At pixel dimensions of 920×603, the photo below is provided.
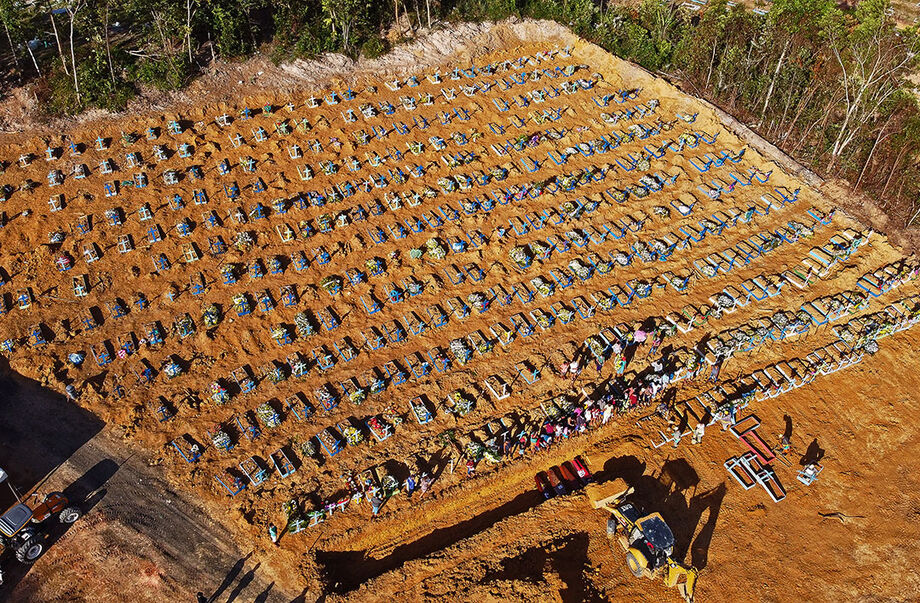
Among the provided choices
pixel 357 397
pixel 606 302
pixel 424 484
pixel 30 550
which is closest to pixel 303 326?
pixel 357 397

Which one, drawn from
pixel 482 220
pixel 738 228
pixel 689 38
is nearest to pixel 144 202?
pixel 482 220

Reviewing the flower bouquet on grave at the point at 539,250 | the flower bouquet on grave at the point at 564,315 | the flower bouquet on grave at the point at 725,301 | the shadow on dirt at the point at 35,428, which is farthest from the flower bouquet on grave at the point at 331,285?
the flower bouquet on grave at the point at 725,301

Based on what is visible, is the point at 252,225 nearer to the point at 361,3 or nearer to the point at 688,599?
the point at 361,3

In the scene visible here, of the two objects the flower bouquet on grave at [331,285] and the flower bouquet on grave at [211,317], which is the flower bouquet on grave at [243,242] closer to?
the flower bouquet on grave at [211,317]

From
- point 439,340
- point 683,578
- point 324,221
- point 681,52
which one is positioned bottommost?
point 683,578

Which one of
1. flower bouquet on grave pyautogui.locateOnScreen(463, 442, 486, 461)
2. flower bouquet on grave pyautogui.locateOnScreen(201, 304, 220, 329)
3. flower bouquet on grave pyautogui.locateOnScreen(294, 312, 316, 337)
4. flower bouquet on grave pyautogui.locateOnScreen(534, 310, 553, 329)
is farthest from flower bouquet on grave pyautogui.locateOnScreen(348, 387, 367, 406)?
flower bouquet on grave pyautogui.locateOnScreen(534, 310, 553, 329)

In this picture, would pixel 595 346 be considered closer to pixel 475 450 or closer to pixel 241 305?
pixel 475 450
